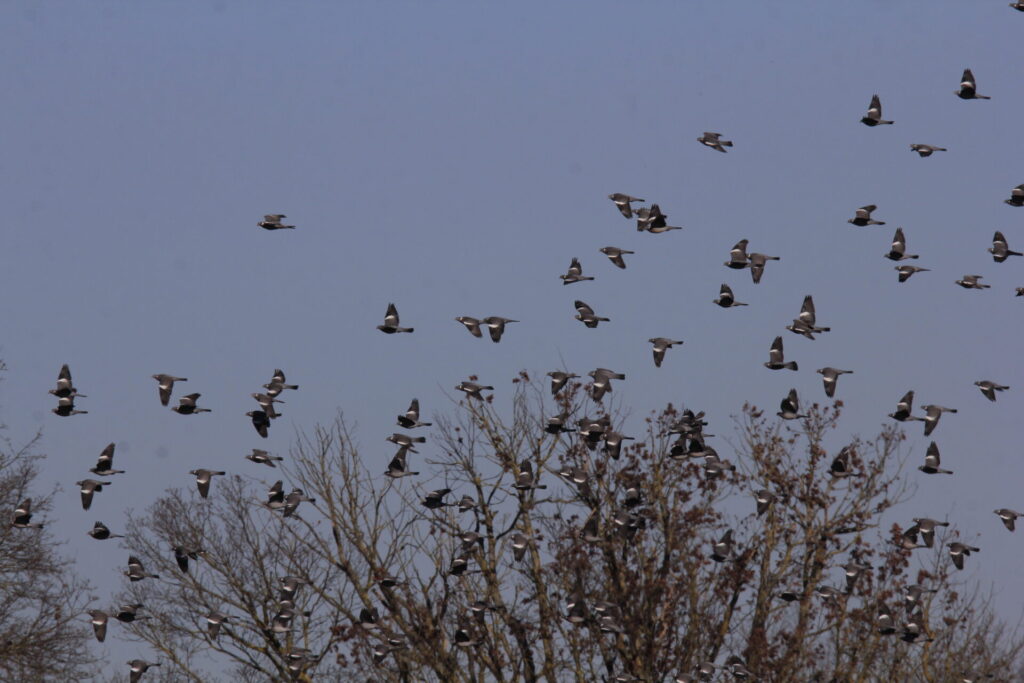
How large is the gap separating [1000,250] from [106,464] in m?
15.8

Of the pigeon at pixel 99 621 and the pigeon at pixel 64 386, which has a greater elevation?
the pigeon at pixel 64 386

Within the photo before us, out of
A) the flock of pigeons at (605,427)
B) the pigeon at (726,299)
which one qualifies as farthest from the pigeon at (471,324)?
the pigeon at (726,299)

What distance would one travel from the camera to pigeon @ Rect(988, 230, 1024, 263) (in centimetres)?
2263

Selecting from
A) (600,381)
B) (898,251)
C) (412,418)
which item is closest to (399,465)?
(412,418)

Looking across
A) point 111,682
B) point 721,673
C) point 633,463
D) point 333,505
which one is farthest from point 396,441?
point 111,682

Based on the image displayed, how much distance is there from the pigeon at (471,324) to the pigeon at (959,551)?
29.1 feet

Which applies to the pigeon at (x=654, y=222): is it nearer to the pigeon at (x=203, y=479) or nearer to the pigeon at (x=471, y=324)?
the pigeon at (x=471, y=324)

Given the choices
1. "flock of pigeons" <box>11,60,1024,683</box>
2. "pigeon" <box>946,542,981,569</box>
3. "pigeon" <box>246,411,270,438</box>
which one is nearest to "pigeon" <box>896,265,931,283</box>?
"flock of pigeons" <box>11,60,1024,683</box>

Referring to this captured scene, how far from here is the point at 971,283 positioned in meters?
22.4

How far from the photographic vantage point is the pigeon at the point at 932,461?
886 inches

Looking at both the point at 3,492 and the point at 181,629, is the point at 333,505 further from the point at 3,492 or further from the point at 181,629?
the point at 3,492

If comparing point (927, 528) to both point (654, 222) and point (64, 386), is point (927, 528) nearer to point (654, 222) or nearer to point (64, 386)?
point (654, 222)

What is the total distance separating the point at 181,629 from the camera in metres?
29.8

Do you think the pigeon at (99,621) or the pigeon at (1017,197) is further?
the pigeon at (99,621)
